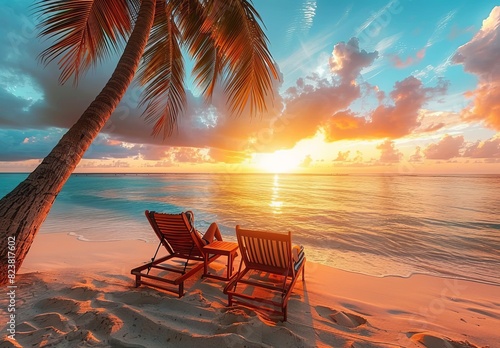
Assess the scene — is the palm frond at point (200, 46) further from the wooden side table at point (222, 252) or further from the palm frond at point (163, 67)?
the wooden side table at point (222, 252)

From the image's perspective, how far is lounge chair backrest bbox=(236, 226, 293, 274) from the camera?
11.4 ft

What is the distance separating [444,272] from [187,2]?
32.4 feet

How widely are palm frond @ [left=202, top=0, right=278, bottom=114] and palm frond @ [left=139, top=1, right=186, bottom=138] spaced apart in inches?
75.1

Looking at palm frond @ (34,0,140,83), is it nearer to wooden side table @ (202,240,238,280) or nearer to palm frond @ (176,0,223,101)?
palm frond @ (176,0,223,101)

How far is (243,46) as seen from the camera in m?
5.44

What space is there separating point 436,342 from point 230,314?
242 cm

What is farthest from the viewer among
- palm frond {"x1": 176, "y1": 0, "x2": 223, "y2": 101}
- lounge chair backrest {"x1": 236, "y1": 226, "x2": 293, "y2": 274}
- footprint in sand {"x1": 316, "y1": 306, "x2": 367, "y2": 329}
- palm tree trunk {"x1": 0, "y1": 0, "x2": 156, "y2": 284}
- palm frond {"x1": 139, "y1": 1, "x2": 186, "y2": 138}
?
palm frond {"x1": 139, "y1": 1, "x2": 186, "y2": 138}

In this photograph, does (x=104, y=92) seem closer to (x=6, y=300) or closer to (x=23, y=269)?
(x=6, y=300)

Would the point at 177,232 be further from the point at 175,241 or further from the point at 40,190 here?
the point at 40,190

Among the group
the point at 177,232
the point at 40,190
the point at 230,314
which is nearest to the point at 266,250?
the point at 230,314

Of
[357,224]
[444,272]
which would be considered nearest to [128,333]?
[444,272]

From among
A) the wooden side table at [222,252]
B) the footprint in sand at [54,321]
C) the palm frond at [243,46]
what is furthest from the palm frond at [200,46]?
the footprint in sand at [54,321]

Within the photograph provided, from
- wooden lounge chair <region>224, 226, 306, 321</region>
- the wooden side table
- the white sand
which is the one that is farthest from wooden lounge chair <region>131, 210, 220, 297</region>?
wooden lounge chair <region>224, 226, 306, 321</region>

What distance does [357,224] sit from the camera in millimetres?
12047
